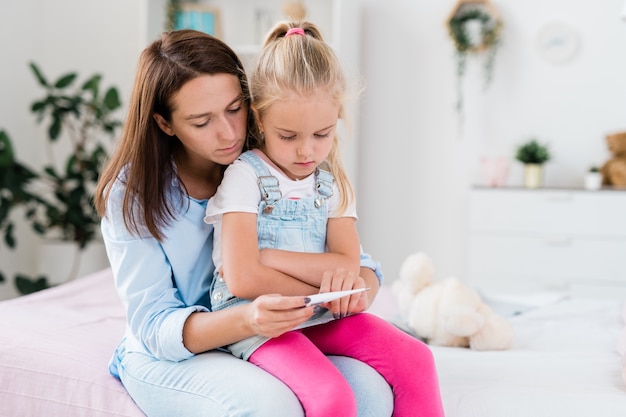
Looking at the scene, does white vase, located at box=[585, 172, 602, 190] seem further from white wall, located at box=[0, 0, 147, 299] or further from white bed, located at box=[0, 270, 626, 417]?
white wall, located at box=[0, 0, 147, 299]

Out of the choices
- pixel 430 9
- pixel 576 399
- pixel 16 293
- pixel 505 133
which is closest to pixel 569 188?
pixel 505 133

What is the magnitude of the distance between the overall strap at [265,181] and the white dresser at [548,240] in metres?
2.32

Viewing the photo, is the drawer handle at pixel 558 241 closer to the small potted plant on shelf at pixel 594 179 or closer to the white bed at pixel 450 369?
the small potted plant on shelf at pixel 594 179

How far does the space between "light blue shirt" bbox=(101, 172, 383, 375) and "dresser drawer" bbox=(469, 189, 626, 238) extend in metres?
2.30

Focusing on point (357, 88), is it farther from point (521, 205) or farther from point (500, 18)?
point (500, 18)

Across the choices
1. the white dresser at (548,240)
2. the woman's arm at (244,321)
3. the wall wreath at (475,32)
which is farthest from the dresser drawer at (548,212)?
the woman's arm at (244,321)

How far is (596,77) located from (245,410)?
3.19 metres

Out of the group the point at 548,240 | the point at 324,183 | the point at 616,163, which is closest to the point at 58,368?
the point at 324,183

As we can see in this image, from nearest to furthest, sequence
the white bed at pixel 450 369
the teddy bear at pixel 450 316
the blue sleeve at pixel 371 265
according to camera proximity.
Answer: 1. the white bed at pixel 450 369
2. the blue sleeve at pixel 371 265
3. the teddy bear at pixel 450 316

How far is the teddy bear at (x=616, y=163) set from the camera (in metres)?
3.53

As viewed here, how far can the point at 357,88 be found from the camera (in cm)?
152

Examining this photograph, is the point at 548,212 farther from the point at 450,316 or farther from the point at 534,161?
the point at 450,316

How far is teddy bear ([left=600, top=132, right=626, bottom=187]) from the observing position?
353 centimetres

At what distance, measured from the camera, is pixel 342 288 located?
1.37 meters
